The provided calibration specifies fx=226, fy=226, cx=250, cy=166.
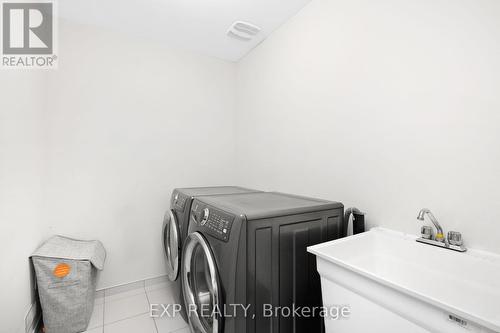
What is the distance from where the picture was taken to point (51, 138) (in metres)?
1.88

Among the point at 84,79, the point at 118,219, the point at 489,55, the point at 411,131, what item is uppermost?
the point at 84,79

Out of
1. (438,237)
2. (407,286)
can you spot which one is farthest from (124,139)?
(438,237)

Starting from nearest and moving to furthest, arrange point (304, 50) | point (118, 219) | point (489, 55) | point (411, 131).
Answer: point (489, 55), point (411, 131), point (304, 50), point (118, 219)

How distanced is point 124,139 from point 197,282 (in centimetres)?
149

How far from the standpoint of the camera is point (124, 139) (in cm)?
216

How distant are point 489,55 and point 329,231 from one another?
1054 mm

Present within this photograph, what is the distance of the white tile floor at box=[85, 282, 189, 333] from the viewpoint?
1673 mm

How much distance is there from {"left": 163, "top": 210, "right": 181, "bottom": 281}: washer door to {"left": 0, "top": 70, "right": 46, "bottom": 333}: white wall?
0.90 m

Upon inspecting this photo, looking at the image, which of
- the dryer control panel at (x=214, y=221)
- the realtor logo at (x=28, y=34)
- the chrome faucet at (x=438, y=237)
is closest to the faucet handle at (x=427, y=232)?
the chrome faucet at (x=438, y=237)

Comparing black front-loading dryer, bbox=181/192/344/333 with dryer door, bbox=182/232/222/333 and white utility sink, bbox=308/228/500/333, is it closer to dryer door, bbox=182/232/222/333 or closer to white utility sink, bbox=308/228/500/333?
dryer door, bbox=182/232/222/333

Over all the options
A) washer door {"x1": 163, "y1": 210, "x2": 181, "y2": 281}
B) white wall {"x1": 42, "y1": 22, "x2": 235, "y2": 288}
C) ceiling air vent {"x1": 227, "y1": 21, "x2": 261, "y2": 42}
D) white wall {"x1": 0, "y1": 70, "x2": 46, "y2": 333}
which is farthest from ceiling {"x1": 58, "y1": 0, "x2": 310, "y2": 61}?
washer door {"x1": 163, "y1": 210, "x2": 181, "y2": 281}

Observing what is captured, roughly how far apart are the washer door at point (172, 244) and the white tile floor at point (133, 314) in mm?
315

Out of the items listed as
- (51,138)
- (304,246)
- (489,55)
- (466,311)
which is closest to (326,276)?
(304,246)

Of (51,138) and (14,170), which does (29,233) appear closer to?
(14,170)
